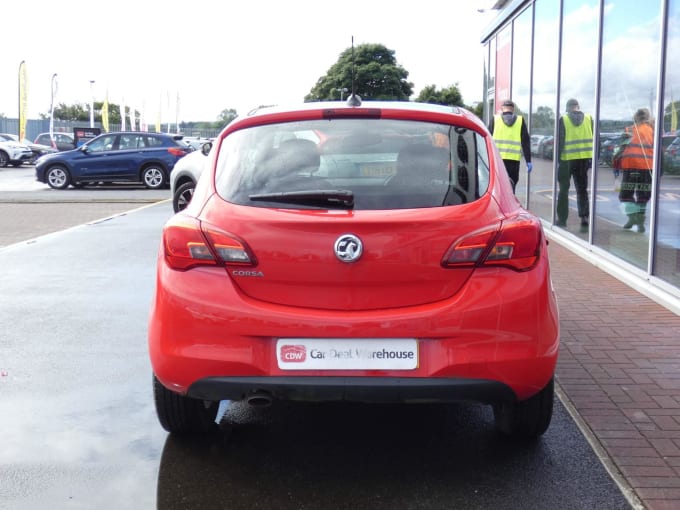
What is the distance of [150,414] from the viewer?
4.58 metres

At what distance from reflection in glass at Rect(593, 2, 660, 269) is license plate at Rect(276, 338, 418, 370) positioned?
4876mm

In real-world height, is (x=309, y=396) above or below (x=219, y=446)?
above

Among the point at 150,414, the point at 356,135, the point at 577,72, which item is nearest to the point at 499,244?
the point at 356,135

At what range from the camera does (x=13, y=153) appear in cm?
3859

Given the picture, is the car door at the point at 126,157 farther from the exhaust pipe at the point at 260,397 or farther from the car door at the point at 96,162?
the exhaust pipe at the point at 260,397

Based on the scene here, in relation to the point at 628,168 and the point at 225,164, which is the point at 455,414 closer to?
the point at 225,164

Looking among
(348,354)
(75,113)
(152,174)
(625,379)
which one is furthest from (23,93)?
(75,113)

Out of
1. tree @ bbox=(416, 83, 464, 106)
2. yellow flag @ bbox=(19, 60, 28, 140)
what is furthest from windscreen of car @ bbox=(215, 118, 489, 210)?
tree @ bbox=(416, 83, 464, 106)

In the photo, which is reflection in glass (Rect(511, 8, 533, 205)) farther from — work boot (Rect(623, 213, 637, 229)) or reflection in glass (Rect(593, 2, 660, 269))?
work boot (Rect(623, 213, 637, 229))

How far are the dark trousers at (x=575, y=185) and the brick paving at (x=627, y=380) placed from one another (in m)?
2.56

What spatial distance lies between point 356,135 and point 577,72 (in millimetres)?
7685

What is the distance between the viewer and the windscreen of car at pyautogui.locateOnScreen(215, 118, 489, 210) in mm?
3678

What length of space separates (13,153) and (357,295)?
38.1 metres

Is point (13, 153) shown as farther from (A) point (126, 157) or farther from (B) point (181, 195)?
(B) point (181, 195)
